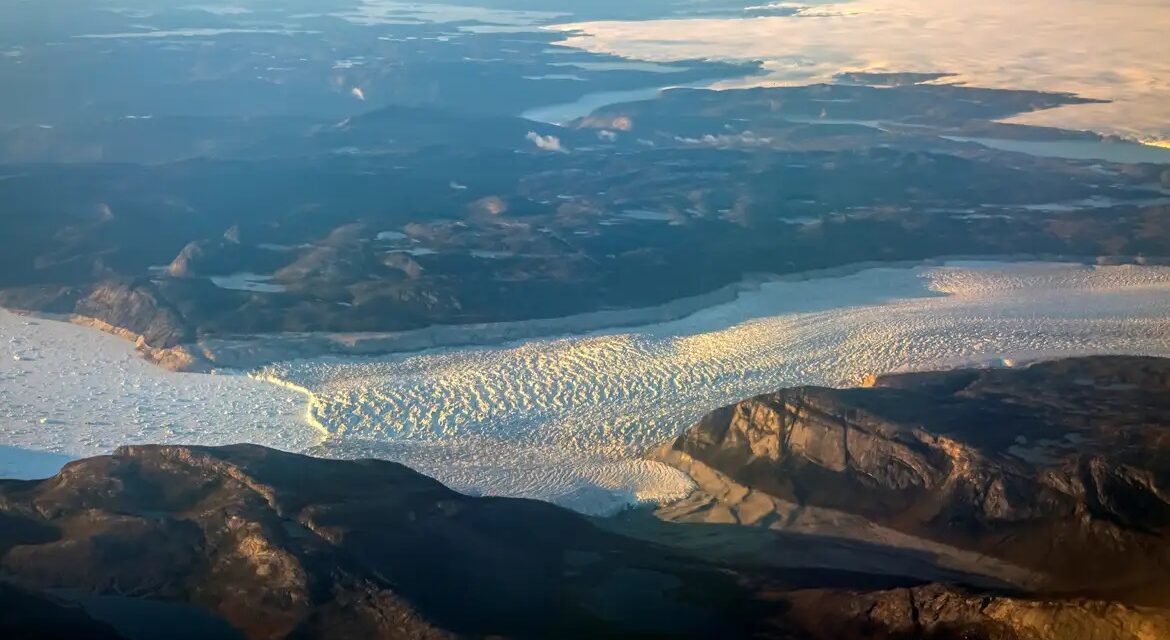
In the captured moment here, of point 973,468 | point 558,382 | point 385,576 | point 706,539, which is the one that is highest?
point 385,576

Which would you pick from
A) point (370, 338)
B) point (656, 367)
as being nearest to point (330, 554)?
point (656, 367)

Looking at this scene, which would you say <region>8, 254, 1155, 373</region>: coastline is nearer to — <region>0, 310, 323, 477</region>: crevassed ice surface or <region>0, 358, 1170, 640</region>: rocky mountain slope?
<region>0, 310, 323, 477</region>: crevassed ice surface

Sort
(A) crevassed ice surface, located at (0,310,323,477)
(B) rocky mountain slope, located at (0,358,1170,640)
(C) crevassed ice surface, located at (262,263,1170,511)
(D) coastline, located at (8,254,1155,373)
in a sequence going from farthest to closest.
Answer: (D) coastline, located at (8,254,1155,373) → (A) crevassed ice surface, located at (0,310,323,477) → (C) crevassed ice surface, located at (262,263,1170,511) → (B) rocky mountain slope, located at (0,358,1170,640)

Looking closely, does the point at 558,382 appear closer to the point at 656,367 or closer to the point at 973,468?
the point at 656,367

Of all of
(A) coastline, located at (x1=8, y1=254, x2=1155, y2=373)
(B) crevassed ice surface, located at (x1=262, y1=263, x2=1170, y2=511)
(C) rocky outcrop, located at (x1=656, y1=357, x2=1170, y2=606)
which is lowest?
(A) coastline, located at (x1=8, y1=254, x2=1155, y2=373)

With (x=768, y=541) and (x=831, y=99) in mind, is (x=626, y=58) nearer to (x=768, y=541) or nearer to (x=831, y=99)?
(x=831, y=99)

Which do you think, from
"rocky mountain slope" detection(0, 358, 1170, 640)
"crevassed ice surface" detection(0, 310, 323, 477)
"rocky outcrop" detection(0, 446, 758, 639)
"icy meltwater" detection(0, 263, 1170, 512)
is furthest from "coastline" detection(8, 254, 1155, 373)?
"rocky outcrop" detection(0, 446, 758, 639)

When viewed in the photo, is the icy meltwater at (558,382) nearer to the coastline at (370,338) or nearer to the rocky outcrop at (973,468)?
the coastline at (370,338)
